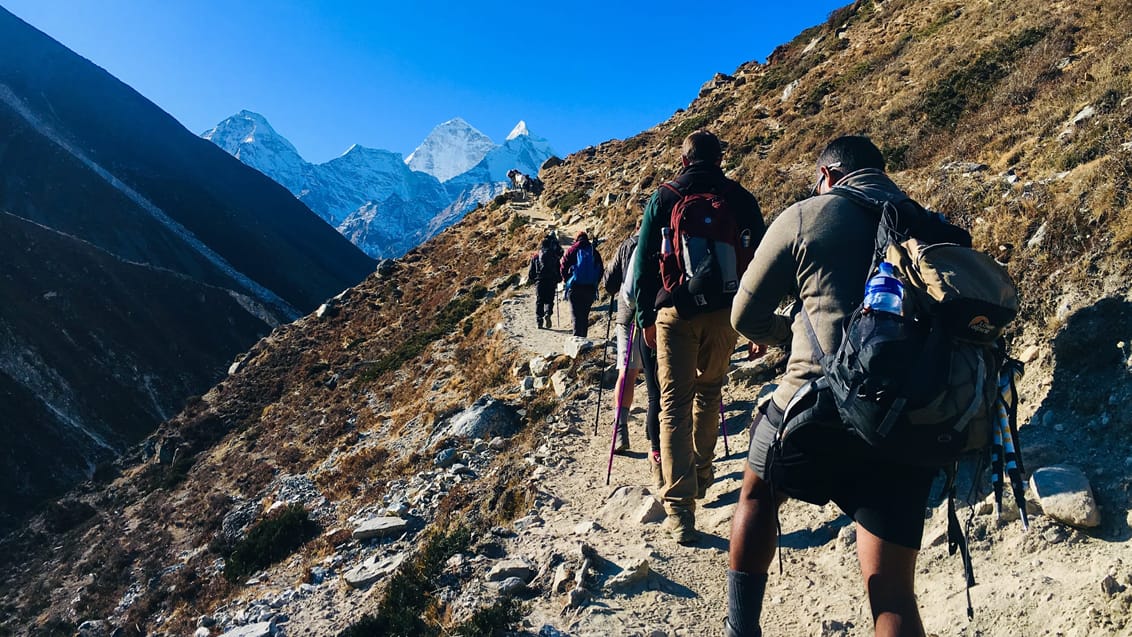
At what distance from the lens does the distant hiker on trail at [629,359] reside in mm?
5395

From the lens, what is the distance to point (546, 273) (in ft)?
48.5

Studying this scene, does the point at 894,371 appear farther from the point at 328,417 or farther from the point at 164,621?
the point at 328,417

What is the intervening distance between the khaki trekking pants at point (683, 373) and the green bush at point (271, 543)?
6300 mm

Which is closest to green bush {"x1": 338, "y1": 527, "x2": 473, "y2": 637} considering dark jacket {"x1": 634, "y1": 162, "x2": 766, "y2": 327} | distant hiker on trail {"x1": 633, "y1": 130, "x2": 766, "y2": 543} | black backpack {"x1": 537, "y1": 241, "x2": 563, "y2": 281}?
distant hiker on trail {"x1": 633, "y1": 130, "x2": 766, "y2": 543}

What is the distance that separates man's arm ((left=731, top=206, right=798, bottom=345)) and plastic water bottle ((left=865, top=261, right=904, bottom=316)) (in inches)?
16.4

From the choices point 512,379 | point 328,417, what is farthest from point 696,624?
point 328,417

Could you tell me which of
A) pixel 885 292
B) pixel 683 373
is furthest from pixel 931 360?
pixel 683 373

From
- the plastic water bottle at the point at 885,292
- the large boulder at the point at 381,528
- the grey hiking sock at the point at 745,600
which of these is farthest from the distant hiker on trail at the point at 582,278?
the plastic water bottle at the point at 885,292

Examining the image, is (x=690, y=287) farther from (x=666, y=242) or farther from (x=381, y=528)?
(x=381, y=528)

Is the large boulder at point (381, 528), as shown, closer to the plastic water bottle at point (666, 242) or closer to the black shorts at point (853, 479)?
the plastic water bottle at point (666, 242)

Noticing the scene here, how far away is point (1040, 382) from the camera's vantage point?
4391 mm

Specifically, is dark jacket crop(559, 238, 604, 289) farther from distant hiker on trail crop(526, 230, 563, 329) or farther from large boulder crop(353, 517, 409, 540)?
large boulder crop(353, 517, 409, 540)

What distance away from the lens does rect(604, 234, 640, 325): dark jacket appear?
232 inches

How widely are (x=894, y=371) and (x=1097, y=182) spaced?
488cm
